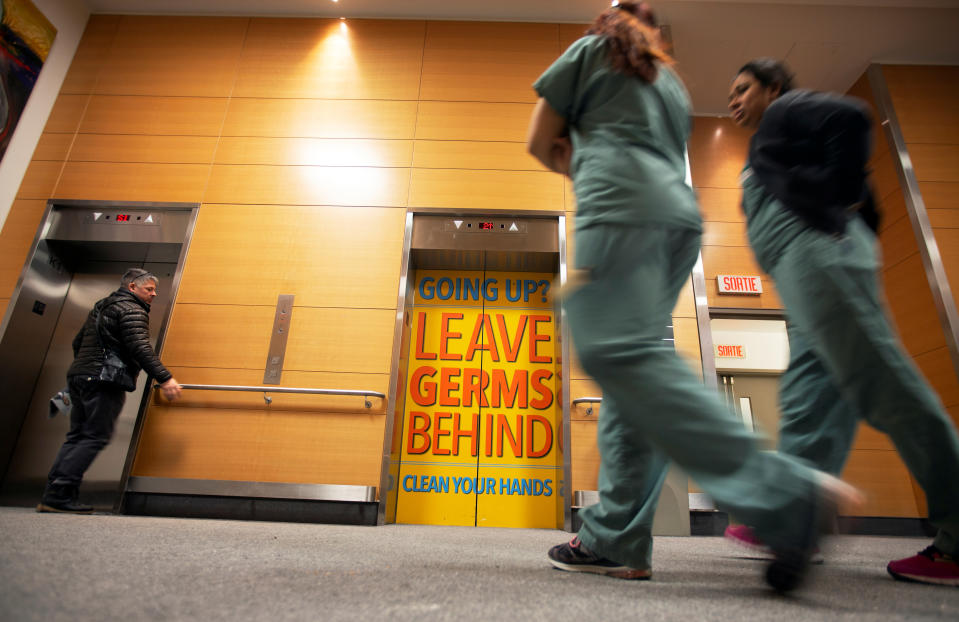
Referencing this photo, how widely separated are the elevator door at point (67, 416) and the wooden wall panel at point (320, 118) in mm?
1271

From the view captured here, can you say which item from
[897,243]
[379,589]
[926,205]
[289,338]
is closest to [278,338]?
[289,338]

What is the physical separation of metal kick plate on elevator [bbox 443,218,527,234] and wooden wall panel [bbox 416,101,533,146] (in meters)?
0.71

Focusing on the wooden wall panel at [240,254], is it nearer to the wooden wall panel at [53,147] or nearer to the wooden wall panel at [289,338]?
the wooden wall panel at [289,338]

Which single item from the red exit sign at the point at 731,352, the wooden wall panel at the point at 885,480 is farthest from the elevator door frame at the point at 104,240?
the wooden wall panel at the point at 885,480

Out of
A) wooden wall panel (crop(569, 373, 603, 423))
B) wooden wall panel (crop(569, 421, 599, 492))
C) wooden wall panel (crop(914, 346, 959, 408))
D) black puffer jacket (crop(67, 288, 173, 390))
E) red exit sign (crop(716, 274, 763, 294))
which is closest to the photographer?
black puffer jacket (crop(67, 288, 173, 390))

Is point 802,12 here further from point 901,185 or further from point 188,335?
point 188,335

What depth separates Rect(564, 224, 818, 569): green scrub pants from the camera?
2.14 feet

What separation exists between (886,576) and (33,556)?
A: 182 cm

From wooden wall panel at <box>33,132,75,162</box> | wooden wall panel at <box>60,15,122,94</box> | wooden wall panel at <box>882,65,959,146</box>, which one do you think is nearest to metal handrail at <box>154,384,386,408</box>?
wooden wall panel at <box>33,132,75,162</box>

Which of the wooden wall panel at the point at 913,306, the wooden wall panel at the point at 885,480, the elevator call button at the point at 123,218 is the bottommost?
the wooden wall panel at the point at 885,480

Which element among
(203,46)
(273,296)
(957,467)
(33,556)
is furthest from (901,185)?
(203,46)

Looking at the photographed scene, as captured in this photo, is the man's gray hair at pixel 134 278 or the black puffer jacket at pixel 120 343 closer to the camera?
the black puffer jacket at pixel 120 343

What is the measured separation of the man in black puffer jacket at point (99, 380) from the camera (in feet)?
8.13

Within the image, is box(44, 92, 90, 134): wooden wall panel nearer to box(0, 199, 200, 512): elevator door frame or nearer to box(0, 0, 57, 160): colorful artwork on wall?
box(0, 0, 57, 160): colorful artwork on wall
